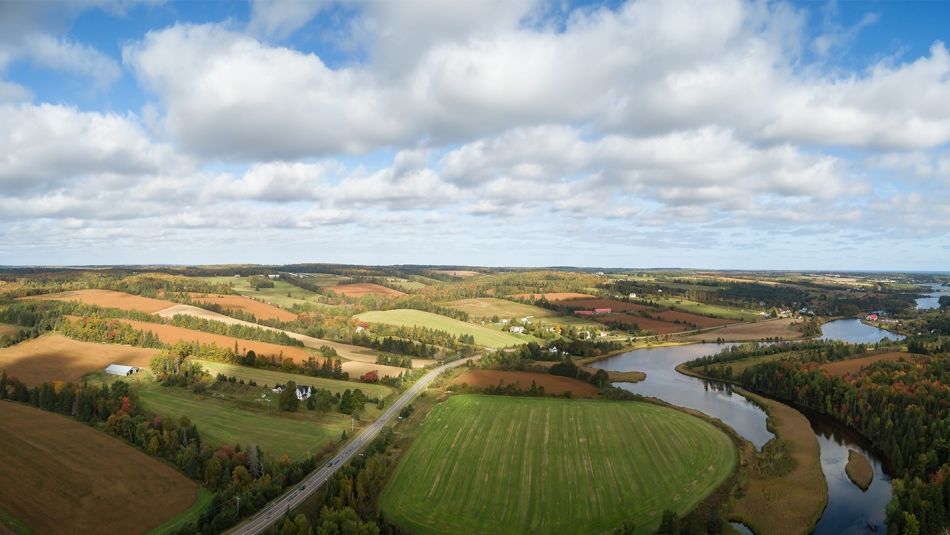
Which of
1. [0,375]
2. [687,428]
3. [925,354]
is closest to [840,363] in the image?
[925,354]

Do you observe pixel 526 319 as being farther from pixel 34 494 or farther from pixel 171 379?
pixel 34 494

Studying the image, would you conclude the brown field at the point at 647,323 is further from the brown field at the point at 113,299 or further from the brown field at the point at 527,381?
the brown field at the point at 113,299

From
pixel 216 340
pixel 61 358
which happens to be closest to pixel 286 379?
pixel 216 340

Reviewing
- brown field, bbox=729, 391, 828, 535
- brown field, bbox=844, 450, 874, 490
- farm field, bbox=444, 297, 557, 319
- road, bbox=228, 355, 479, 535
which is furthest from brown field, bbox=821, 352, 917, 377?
farm field, bbox=444, 297, 557, 319

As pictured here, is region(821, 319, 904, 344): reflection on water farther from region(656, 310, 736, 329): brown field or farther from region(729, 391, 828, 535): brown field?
region(729, 391, 828, 535): brown field

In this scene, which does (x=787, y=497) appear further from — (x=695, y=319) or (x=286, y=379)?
(x=695, y=319)

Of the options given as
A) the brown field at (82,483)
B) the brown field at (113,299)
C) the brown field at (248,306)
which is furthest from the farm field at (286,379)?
the brown field at (113,299)
